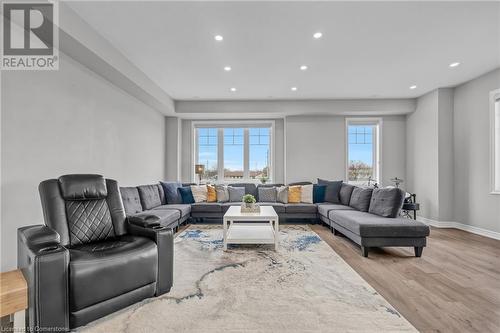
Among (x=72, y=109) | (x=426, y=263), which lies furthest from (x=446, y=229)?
(x=72, y=109)

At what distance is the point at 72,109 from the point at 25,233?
178cm

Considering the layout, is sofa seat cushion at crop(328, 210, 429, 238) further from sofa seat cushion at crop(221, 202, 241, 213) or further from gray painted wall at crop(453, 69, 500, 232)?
sofa seat cushion at crop(221, 202, 241, 213)

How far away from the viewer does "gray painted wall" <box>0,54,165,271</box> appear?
2.22 metres

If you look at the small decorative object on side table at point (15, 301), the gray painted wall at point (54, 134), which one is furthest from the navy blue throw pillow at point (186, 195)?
the small decorative object on side table at point (15, 301)

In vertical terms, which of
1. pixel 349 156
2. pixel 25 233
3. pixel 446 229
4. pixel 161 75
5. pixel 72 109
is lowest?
pixel 446 229

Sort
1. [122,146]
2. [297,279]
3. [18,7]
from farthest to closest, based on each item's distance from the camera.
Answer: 1. [122,146]
2. [297,279]
3. [18,7]

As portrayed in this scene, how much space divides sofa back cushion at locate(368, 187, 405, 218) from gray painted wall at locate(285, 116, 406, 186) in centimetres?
217

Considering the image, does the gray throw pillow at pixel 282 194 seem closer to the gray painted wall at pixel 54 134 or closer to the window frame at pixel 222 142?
the window frame at pixel 222 142

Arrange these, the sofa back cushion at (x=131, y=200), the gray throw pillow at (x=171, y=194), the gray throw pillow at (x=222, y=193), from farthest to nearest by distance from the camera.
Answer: the gray throw pillow at (x=222, y=193)
the gray throw pillow at (x=171, y=194)
the sofa back cushion at (x=131, y=200)

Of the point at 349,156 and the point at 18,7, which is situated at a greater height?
the point at 18,7

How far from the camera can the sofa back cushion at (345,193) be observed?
16.1 feet

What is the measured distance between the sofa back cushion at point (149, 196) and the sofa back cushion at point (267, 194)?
2.17 meters

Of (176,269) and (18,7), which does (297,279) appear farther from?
(18,7)

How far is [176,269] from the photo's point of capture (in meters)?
2.67
